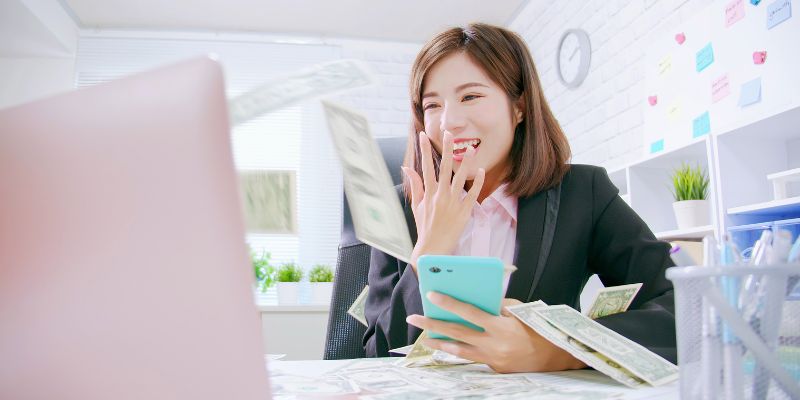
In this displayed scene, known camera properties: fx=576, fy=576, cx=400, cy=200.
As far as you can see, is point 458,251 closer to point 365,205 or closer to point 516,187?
point 516,187

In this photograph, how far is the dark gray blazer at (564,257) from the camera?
1.00 meters

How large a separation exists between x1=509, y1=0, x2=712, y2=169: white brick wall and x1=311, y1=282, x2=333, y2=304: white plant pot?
1.57 metres

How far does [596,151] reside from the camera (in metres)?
3.05

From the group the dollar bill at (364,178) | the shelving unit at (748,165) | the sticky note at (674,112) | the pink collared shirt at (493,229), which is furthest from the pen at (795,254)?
the sticky note at (674,112)

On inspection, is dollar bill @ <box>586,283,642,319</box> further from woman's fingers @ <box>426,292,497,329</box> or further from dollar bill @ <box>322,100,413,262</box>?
dollar bill @ <box>322,100,413,262</box>

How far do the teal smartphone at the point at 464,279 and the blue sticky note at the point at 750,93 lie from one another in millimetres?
1627

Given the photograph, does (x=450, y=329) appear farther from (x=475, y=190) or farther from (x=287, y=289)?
(x=287, y=289)

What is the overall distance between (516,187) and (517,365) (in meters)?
0.52

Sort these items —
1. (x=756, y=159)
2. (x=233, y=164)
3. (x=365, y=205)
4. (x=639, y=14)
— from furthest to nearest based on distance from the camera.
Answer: (x=639, y=14) < (x=756, y=159) < (x=365, y=205) < (x=233, y=164)

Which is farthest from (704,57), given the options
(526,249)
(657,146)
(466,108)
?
(526,249)

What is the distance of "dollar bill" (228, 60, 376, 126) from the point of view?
0.28 m

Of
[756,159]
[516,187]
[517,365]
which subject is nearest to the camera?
[517,365]

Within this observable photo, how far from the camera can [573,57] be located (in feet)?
10.8

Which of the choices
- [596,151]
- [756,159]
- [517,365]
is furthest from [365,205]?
[596,151]
